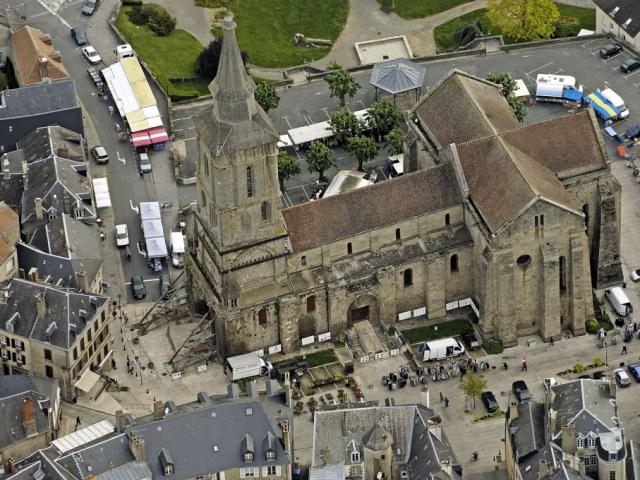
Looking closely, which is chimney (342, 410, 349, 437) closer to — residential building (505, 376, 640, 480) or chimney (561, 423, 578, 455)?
residential building (505, 376, 640, 480)

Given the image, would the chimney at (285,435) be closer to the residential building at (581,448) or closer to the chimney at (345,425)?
the chimney at (345,425)

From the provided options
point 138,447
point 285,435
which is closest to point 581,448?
point 285,435

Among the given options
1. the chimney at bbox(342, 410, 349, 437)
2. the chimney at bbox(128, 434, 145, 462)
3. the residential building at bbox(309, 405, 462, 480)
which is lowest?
the residential building at bbox(309, 405, 462, 480)

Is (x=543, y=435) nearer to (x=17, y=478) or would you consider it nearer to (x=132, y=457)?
(x=132, y=457)

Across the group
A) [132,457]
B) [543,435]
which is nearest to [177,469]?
[132,457]

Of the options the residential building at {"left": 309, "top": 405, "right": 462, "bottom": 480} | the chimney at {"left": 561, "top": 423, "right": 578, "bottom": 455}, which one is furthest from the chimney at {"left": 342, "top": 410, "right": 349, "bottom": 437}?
the chimney at {"left": 561, "top": 423, "right": 578, "bottom": 455}

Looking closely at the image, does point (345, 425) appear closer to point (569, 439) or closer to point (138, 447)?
point (138, 447)
